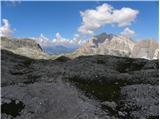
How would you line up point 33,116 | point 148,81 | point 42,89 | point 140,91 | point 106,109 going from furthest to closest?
1. point 148,81
2. point 140,91
3. point 42,89
4. point 106,109
5. point 33,116

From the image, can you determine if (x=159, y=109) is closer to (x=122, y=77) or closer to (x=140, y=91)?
(x=140, y=91)

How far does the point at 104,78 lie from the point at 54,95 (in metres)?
23.6

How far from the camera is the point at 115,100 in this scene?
52.2m

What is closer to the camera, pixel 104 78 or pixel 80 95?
pixel 80 95

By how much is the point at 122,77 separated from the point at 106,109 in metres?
28.4

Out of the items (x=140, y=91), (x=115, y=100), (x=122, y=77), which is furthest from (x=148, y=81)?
Result: (x=115, y=100)

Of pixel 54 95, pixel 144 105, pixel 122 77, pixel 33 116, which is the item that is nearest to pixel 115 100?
pixel 144 105

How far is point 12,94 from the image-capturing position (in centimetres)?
5072

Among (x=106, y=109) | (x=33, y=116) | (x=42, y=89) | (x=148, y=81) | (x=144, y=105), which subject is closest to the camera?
(x=33, y=116)

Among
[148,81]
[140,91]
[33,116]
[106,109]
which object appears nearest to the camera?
[33,116]

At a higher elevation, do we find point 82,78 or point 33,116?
point 82,78

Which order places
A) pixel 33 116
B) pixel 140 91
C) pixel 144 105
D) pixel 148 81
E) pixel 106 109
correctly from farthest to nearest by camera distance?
pixel 148 81
pixel 140 91
pixel 144 105
pixel 106 109
pixel 33 116

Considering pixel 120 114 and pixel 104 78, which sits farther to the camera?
pixel 104 78

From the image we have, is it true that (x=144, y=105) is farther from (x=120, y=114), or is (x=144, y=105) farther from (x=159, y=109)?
(x=120, y=114)
